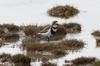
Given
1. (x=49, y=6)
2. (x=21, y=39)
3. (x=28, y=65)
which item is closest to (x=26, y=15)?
(x=49, y=6)

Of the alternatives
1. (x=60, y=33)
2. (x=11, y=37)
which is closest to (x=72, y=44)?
(x=60, y=33)

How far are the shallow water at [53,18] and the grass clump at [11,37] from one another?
65.8 inches

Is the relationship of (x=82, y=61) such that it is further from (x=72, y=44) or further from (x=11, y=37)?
(x=11, y=37)

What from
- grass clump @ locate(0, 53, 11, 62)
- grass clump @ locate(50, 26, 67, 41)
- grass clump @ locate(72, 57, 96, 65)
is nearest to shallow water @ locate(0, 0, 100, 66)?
grass clump @ locate(50, 26, 67, 41)

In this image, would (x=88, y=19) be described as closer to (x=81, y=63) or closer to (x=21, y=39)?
(x=21, y=39)

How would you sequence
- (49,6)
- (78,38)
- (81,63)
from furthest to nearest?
(49,6)
(78,38)
(81,63)

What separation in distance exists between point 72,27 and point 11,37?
113 inches

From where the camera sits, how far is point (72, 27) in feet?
63.9

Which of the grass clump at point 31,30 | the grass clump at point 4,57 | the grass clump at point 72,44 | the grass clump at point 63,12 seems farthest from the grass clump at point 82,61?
the grass clump at point 63,12

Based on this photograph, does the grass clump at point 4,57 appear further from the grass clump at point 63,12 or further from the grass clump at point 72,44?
the grass clump at point 63,12

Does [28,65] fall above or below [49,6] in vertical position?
below

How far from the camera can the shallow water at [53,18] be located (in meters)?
16.3

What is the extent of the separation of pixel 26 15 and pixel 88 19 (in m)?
3.36

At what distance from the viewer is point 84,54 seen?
617 inches
